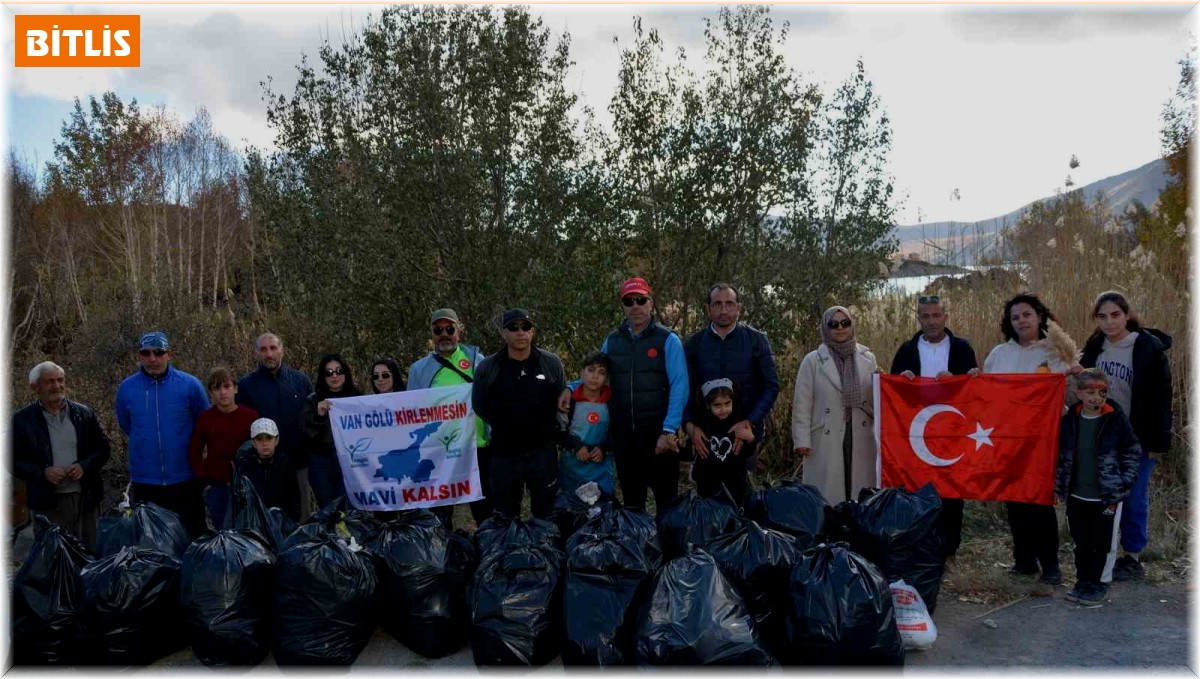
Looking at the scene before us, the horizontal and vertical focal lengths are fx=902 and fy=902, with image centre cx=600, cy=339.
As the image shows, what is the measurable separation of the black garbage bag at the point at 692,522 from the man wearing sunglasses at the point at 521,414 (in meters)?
0.84

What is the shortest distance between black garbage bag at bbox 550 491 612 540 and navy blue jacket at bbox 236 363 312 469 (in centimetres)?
181

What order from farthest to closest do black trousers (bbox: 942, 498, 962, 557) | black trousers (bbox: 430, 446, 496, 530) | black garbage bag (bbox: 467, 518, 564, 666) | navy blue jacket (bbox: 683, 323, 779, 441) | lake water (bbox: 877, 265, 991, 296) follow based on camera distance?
lake water (bbox: 877, 265, 991, 296)
black trousers (bbox: 430, 446, 496, 530)
black trousers (bbox: 942, 498, 962, 557)
navy blue jacket (bbox: 683, 323, 779, 441)
black garbage bag (bbox: 467, 518, 564, 666)

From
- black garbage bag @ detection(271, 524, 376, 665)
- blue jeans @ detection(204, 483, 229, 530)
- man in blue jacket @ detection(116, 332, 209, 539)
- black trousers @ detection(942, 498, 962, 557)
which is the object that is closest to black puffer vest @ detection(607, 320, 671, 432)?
black garbage bag @ detection(271, 524, 376, 665)

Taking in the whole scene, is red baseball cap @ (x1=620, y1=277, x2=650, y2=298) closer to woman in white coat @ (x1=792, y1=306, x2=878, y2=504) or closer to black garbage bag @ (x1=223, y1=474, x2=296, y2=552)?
woman in white coat @ (x1=792, y1=306, x2=878, y2=504)

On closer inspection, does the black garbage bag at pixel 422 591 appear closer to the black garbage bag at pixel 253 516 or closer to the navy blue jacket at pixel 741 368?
the black garbage bag at pixel 253 516

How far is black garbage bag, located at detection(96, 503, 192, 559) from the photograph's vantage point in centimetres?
496

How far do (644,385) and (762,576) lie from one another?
5.06ft

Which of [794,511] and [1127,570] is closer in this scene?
[794,511]

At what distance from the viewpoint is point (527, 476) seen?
222 inches

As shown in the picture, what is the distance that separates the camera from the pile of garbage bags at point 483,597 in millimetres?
4059

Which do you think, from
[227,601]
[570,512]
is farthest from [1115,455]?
[227,601]

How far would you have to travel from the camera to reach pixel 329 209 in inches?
307

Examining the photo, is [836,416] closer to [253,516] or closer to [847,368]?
[847,368]

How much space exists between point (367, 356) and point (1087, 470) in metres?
5.67
